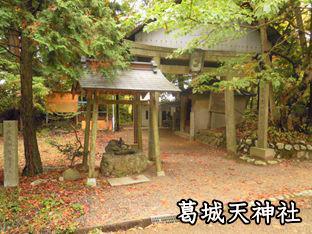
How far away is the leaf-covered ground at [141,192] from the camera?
4.08 m

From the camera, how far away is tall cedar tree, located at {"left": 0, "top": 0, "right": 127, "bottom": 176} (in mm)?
3928

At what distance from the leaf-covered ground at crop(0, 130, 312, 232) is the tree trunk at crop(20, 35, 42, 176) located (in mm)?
347

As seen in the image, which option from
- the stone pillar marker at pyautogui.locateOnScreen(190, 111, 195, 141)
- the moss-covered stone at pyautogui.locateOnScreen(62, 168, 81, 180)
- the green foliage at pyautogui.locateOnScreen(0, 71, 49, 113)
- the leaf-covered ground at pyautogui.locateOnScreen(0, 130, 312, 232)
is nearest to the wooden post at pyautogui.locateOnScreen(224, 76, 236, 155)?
the leaf-covered ground at pyautogui.locateOnScreen(0, 130, 312, 232)

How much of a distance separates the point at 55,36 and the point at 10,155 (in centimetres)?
300

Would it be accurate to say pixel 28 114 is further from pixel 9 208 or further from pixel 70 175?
pixel 9 208

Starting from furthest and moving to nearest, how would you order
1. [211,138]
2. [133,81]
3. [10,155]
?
[211,138] < [133,81] < [10,155]

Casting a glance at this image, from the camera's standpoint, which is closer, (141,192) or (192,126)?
(141,192)

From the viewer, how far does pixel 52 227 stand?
3.72 meters

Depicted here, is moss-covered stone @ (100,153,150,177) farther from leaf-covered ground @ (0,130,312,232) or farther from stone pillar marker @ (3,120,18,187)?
stone pillar marker @ (3,120,18,187)

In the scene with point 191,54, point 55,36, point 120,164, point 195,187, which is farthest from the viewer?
point 191,54

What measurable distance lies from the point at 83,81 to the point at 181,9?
286cm

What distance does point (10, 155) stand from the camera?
533 centimetres

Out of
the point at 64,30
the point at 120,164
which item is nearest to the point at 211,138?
the point at 120,164

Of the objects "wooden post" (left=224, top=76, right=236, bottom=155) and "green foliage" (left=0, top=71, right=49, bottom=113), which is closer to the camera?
"green foliage" (left=0, top=71, right=49, bottom=113)
